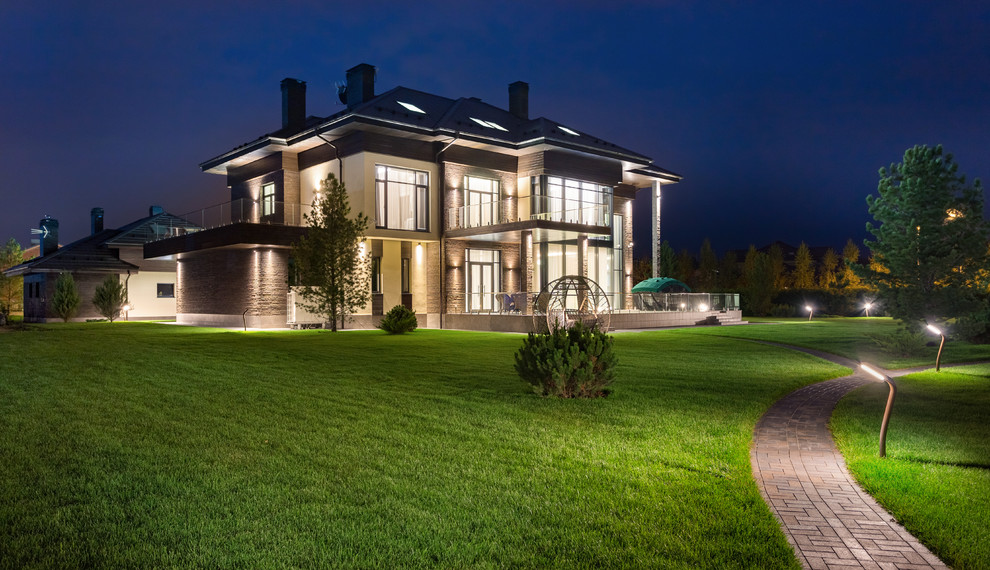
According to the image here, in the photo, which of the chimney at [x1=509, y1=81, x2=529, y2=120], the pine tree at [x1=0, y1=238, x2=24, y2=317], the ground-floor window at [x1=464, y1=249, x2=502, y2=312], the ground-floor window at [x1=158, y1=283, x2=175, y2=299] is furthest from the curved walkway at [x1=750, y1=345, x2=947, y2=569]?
the pine tree at [x1=0, y1=238, x2=24, y2=317]

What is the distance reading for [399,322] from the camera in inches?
928

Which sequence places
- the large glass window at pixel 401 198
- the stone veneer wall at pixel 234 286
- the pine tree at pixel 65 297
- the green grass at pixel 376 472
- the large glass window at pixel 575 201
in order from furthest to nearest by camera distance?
the pine tree at pixel 65 297
the large glass window at pixel 575 201
the stone veneer wall at pixel 234 286
the large glass window at pixel 401 198
the green grass at pixel 376 472

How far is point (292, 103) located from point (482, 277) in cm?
1306

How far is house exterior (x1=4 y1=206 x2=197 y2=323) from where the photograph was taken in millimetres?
37656

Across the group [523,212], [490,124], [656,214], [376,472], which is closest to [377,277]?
[523,212]

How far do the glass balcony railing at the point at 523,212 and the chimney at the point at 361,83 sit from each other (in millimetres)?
7360

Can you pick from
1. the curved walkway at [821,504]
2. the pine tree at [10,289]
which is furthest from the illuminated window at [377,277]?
the pine tree at [10,289]

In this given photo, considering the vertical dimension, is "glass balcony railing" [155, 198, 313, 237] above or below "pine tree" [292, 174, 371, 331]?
above

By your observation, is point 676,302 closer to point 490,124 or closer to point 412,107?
point 490,124

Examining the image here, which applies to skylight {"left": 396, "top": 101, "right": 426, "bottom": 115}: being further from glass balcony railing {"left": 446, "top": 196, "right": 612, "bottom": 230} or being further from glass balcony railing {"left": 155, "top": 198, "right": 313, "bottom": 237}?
glass balcony railing {"left": 155, "top": 198, "right": 313, "bottom": 237}

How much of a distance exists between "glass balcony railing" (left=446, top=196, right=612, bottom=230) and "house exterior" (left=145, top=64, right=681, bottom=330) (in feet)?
0.23

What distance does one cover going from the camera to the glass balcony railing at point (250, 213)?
2798 cm

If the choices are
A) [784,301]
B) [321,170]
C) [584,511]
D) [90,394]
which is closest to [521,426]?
[584,511]

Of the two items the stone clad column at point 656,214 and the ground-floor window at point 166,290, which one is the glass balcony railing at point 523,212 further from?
A: the ground-floor window at point 166,290
